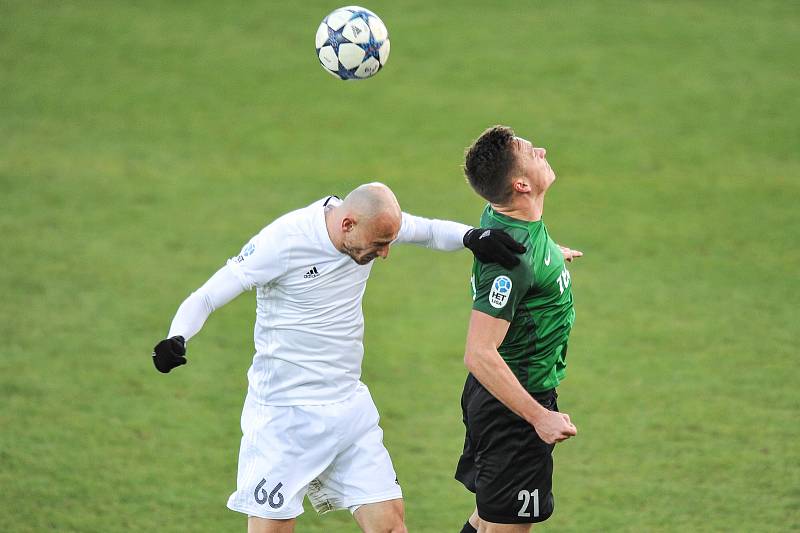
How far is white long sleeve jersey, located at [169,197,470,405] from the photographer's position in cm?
473

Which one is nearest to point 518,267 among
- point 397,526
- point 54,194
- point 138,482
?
point 397,526

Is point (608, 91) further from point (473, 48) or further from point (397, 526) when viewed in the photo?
point (397, 526)

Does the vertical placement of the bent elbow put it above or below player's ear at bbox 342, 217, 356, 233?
below

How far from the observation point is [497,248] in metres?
4.56

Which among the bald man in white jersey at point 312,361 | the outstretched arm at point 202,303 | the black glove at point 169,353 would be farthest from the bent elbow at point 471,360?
the black glove at point 169,353

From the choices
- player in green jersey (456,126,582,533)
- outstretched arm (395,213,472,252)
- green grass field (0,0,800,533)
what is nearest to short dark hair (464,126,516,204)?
player in green jersey (456,126,582,533)

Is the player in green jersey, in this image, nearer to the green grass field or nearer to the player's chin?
the player's chin

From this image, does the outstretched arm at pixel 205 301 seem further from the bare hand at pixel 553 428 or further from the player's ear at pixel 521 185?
the bare hand at pixel 553 428

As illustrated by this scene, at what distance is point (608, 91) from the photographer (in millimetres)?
14375

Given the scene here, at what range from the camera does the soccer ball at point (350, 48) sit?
6578 mm

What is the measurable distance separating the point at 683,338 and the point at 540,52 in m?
7.67

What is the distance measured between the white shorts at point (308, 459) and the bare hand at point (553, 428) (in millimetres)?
950

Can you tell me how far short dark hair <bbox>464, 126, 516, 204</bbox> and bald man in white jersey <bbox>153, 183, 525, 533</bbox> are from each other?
0.62 feet

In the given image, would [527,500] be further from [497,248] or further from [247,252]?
[247,252]
